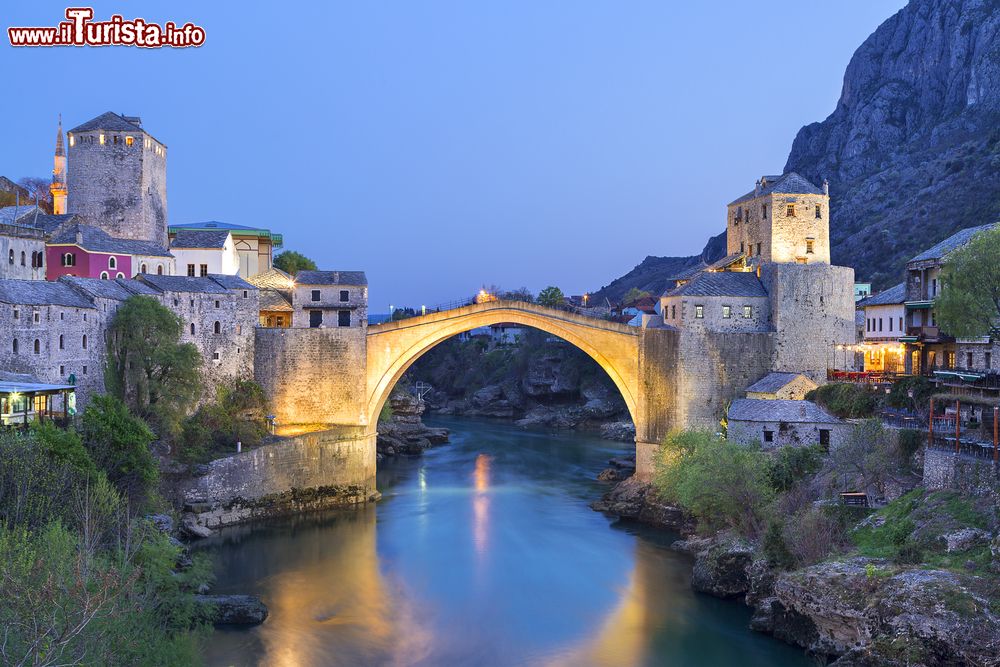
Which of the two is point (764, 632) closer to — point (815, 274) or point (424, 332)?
point (815, 274)

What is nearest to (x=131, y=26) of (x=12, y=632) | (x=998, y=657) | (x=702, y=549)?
(x=12, y=632)

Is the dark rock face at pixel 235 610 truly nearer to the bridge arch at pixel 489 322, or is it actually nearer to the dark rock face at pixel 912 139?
the bridge arch at pixel 489 322

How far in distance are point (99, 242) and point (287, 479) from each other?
42.6ft

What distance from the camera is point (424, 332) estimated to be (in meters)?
36.8

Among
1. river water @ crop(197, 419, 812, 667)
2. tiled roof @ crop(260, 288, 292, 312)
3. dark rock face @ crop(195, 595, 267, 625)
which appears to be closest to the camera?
river water @ crop(197, 419, 812, 667)

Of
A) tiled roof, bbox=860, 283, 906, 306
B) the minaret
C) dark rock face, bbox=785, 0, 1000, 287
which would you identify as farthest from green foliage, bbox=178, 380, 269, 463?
dark rock face, bbox=785, 0, 1000, 287

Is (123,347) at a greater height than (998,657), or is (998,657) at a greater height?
(123,347)

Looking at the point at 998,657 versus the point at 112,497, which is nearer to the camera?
Answer: the point at 998,657

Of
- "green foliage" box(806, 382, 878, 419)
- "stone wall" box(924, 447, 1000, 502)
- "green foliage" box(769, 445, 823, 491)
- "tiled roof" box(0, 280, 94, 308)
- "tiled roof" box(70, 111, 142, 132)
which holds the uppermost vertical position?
"tiled roof" box(70, 111, 142, 132)

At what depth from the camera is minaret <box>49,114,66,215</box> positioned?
44562mm

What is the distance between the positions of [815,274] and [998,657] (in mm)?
20986

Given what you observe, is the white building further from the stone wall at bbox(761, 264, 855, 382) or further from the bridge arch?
the stone wall at bbox(761, 264, 855, 382)

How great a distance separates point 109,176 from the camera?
129ft

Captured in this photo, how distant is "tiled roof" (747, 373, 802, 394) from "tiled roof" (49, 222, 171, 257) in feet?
82.7
